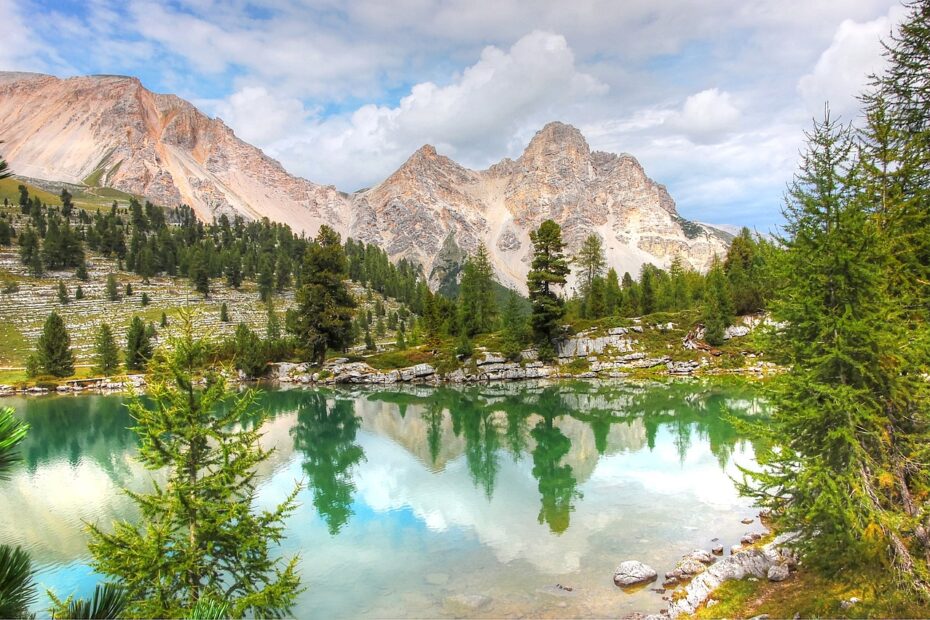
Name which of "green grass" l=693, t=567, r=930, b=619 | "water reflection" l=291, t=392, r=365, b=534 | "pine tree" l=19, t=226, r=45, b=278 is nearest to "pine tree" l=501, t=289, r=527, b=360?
"water reflection" l=291, t=392, r=365, b=534

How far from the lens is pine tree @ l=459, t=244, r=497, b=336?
84.6 meters

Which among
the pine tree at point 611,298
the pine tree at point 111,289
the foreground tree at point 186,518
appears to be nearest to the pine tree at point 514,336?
the pine tree at point 611,298

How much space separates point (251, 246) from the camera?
16025cm

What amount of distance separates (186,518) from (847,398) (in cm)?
1495

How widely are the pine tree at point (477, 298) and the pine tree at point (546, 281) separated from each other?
13576 millimetres

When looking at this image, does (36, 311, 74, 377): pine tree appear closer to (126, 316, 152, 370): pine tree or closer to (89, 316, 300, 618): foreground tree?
(126, 316, 152, 370): pine tree

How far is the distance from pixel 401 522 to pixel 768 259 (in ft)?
61.7

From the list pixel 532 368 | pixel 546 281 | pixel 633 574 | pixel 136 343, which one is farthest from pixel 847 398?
pixel 136 343

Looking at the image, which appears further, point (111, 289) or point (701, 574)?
point (111, 289)

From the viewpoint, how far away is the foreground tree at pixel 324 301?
73.3m

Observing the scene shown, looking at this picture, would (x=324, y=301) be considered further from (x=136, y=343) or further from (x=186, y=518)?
(x=186, y=518)

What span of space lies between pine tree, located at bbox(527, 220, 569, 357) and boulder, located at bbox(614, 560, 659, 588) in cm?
5257

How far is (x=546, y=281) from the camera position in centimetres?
6975

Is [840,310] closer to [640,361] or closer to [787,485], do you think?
[787,485]
